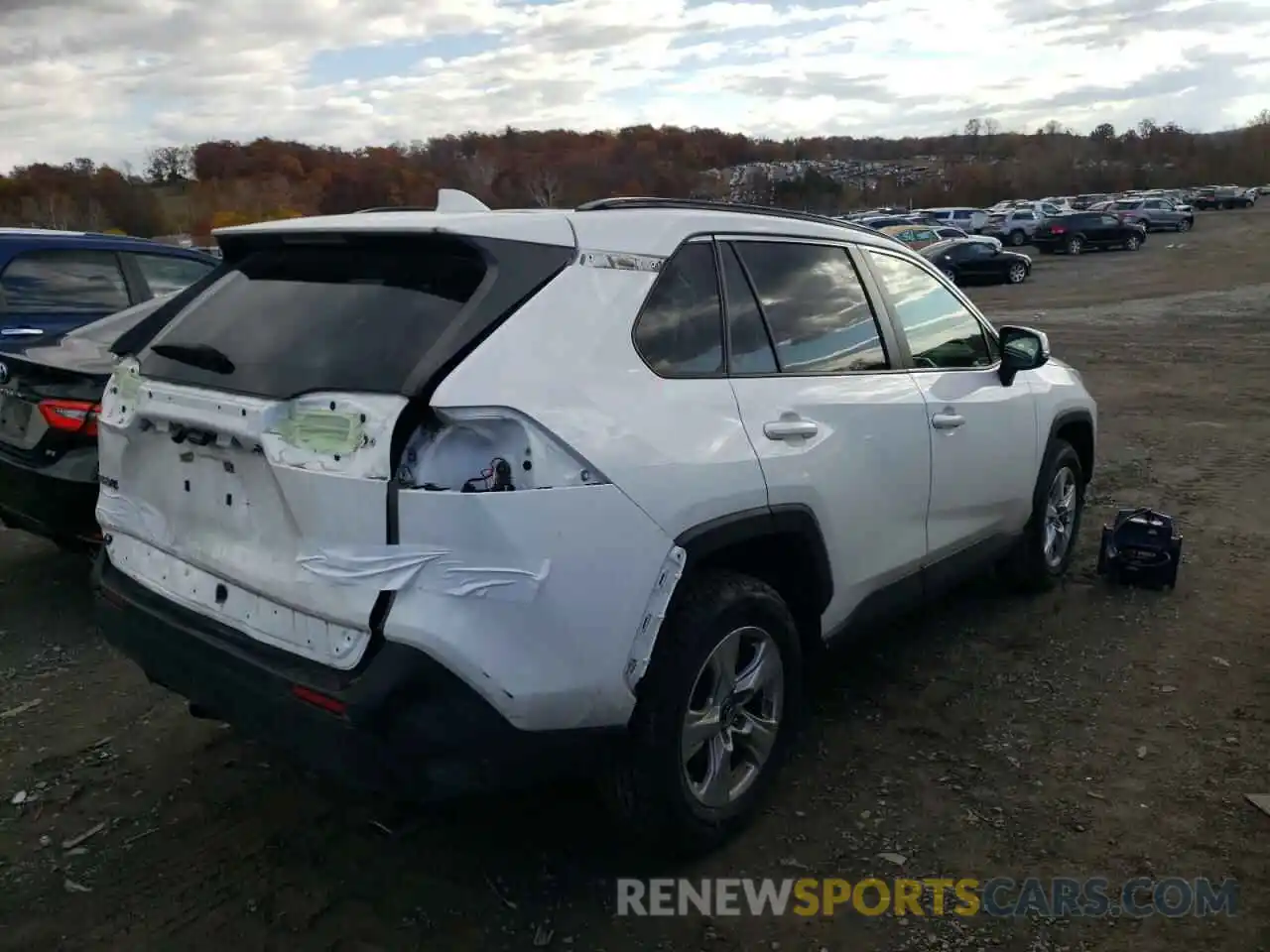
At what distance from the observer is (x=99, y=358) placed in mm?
4723

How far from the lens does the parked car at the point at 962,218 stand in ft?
151

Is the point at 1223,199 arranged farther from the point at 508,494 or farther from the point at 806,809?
the point at 508,494

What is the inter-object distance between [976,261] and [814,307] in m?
26.9

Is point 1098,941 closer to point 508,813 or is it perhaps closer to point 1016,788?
point 1016,788

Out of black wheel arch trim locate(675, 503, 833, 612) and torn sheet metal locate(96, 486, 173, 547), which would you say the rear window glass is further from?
black wheel arch trim locate(675, 503, 833, 612)

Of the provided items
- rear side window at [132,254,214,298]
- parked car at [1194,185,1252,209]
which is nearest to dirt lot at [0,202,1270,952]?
rear side window at [132,254,214,298]

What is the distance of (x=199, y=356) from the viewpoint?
2.84 meters

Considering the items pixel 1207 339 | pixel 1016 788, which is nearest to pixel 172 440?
pixel 1016 788

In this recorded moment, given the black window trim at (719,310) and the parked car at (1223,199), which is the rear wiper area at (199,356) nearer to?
the black window trim at (719,310)

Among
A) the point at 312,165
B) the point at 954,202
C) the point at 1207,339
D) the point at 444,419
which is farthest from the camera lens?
the point at 954,202

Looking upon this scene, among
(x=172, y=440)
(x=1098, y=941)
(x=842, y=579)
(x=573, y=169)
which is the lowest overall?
(x=1098, y=941)

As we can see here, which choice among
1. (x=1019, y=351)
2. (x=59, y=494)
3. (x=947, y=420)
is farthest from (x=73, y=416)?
(x=1019, y=351)

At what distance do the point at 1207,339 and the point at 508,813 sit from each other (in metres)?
15.5

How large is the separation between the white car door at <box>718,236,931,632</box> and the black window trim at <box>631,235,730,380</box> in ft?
0.12
